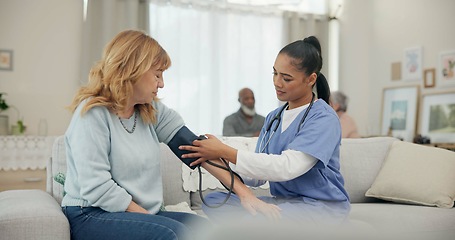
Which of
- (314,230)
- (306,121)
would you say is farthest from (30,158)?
(314,230)

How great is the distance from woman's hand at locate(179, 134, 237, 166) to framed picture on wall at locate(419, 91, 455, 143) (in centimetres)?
439

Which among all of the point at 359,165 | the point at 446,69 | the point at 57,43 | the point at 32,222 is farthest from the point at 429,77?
the point at 32,222

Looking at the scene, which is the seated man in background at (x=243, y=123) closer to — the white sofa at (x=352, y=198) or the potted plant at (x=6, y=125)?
the potted plant at (x=6, y=125)

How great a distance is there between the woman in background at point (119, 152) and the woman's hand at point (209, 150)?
0.42 ft

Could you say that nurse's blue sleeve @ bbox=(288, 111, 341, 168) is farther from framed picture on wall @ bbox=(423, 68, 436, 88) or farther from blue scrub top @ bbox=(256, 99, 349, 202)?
framed picture on wall @ bbox=(423, 68, 436, 88)

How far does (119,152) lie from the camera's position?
1635mm

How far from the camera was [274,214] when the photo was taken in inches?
60.5

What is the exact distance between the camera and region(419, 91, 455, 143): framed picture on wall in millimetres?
5516

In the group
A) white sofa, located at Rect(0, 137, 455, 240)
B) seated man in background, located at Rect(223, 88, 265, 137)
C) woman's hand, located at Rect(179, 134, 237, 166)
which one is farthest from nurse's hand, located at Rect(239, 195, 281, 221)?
seated man in background, located at Rect(223, 88, 265, 137)

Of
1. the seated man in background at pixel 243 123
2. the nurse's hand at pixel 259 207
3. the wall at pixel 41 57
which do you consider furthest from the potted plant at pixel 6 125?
the nurse's hand at pixel 259 207

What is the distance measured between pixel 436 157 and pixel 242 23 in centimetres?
403

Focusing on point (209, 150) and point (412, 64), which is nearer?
point (209, 150)

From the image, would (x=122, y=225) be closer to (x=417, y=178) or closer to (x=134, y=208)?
(x=134, y=208)

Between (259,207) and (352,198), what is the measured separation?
1.48m
